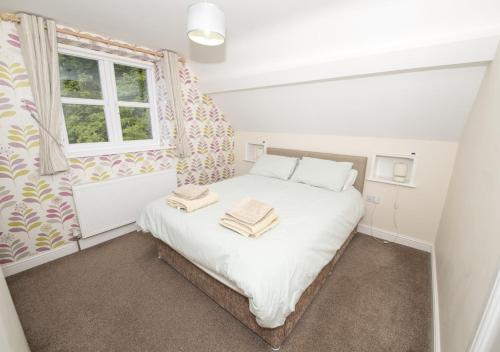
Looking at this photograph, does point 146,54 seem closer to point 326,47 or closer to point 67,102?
point 67,102

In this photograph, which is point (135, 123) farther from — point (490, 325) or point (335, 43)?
point (490, 325)

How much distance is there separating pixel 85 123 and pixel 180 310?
2.19 m

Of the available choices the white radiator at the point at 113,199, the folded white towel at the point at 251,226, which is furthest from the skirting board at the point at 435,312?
the white radiator at the point at 113,199

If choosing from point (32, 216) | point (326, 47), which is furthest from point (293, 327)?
point (32, 216)

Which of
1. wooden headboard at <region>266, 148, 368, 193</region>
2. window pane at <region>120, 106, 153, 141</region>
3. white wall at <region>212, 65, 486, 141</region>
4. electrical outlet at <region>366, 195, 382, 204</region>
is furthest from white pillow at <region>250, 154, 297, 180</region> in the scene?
window pane at <region>120, 106, 153, 141</region>

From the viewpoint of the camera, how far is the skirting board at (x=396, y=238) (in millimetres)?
2430

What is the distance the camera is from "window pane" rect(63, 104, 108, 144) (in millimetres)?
2348

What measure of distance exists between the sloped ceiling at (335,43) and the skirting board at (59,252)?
211 cm

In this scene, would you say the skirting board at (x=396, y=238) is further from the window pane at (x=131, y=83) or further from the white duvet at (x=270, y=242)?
the window pane at (x=131, y=83)

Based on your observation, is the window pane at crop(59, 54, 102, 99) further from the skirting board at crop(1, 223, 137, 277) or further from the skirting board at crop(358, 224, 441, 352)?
the skirting board at crop(358, 224, 441, 352)

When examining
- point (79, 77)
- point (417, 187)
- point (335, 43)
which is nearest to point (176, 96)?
point (79, 77)

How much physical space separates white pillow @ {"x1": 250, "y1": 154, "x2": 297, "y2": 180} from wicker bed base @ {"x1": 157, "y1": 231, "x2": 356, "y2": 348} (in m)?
1.25

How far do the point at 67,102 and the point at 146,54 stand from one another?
3.28 ft

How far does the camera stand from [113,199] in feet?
→ 8.27
